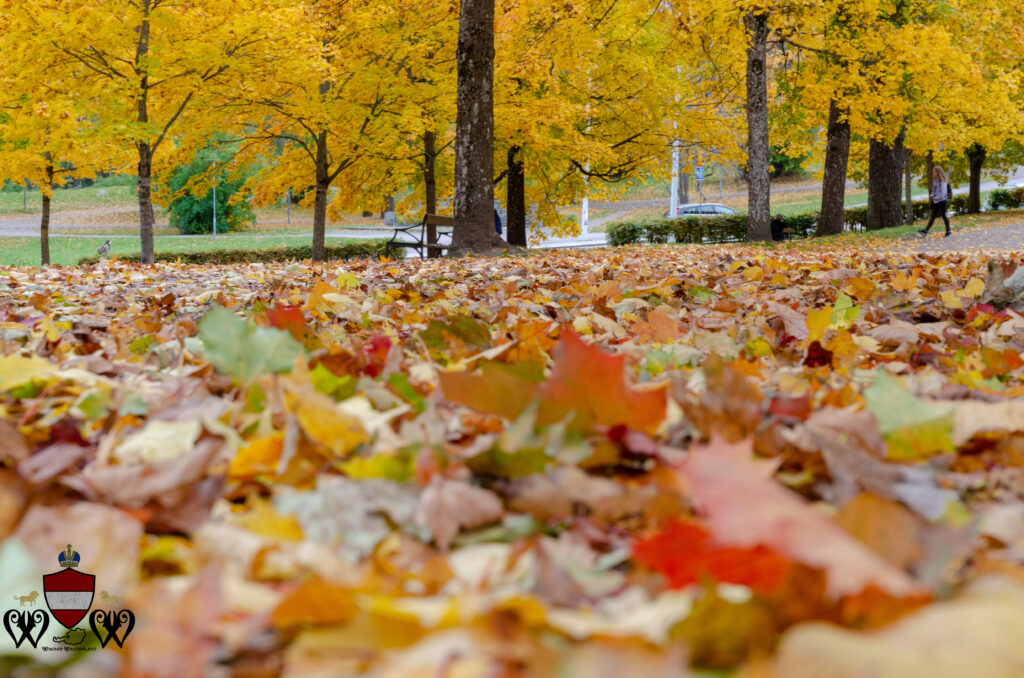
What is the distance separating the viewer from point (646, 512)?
884mm

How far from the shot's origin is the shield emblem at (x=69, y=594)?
72 centimetres

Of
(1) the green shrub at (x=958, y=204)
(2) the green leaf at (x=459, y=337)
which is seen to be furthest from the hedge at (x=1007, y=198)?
(2) the green leaf at (x=459, y=337)

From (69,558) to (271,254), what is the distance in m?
27.0

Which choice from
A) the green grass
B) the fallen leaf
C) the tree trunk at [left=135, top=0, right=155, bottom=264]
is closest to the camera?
the fallen leaf

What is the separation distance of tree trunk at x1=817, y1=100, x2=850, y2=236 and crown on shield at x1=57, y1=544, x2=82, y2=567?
20512 mm

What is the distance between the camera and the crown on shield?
2.50 feet

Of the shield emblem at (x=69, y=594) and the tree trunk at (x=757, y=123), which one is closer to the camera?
the shield emblem at (x=69, y=594)

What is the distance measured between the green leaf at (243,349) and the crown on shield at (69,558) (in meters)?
0.58

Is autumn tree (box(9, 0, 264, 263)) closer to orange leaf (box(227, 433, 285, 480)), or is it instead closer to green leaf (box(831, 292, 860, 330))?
green leaf (box(831, 292, 860, 330))

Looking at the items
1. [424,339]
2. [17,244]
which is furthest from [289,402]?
[17,244]

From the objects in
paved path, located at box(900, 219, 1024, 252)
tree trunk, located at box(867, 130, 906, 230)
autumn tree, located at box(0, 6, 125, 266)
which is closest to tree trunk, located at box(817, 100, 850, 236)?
paved path, located at box(900, 219, 1024, 252)

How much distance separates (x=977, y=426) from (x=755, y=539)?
659 millimetres

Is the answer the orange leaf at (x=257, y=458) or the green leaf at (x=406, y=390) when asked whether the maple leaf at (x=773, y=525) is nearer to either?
the orange leaf at (x=257, y=458)

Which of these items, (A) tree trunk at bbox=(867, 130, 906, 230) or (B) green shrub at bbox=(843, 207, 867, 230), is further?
(B) green shrub at bbox=(843, 207, 867, 230)
